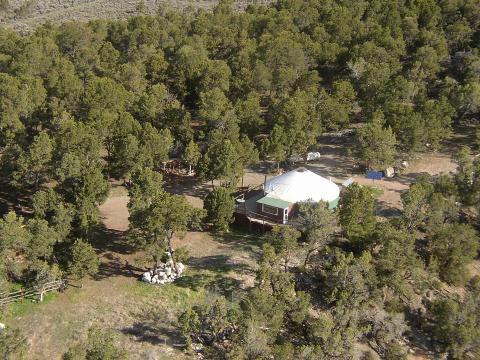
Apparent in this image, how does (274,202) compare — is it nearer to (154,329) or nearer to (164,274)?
(164,274)

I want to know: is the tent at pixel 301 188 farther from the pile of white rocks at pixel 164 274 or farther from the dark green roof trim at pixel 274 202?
the pile of white rocks at pixel 164 274

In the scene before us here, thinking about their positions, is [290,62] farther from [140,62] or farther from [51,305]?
[51,305]

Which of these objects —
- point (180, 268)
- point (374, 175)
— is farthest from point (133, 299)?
point (374, 175)

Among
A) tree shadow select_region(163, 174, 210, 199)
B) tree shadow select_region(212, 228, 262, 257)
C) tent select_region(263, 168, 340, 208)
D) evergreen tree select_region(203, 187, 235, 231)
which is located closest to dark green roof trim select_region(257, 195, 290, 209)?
tent select_region(263, 168, 340, 208)

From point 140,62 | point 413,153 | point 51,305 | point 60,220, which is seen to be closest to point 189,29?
point 140,62

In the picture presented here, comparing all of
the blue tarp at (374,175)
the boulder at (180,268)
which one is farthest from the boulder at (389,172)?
the boulder at (180,268)

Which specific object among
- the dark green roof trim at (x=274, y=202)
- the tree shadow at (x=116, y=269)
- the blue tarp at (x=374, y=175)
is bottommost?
the tree shadow at (x=116, y=269)

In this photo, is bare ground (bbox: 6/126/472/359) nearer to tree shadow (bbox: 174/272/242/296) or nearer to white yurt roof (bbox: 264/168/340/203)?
tree shadow (bbox: 174/272/242/296)
